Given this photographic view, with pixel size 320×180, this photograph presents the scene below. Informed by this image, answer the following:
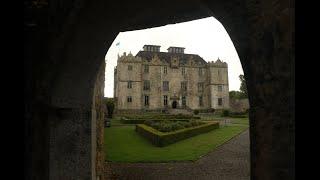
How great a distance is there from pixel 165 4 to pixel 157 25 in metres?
1.15

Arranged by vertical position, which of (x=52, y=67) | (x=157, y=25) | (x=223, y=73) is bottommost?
(x=52, y=67)

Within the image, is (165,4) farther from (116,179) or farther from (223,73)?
(223,73)

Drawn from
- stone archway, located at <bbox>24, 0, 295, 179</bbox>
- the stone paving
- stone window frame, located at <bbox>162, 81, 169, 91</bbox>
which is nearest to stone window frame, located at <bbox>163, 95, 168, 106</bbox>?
stone window frame, located at <bbox>162, 81, 169, 91</bbox>

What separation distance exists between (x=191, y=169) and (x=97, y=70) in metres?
→ 6.55

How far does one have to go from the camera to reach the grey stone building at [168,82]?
57031 millimetres

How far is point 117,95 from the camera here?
57.9 metres

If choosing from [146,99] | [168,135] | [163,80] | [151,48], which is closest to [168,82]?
[163,80]

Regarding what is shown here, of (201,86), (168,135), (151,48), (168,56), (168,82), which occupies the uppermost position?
(151,48)

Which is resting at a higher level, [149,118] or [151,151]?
[149,118]

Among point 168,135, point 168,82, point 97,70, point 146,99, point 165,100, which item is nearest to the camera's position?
point 97,70

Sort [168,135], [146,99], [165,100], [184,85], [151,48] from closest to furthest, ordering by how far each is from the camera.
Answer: [168,135], [146,99], [165,100], [184,85], [151,48]

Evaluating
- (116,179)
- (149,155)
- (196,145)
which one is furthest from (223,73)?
(116,179)

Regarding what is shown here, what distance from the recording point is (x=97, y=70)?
20.1ft

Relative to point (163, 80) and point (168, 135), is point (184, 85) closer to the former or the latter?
point (163, 80)
